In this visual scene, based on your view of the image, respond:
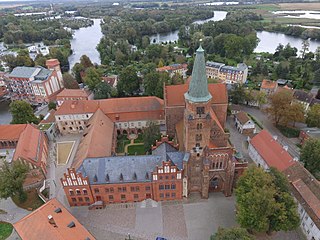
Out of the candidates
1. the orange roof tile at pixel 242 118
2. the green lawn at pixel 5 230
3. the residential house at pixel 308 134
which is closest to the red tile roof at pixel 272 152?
the orange roof tile at pixel 242 118

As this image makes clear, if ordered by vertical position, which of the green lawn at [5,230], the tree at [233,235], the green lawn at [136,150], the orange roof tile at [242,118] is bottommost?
the green lawn at [136,150]

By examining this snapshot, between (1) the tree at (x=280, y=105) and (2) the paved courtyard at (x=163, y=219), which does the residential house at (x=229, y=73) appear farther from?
(2) the paved courtyard at (x=163, y=219)

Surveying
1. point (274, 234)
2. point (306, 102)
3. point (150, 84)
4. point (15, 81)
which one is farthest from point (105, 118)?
point (306, 102)

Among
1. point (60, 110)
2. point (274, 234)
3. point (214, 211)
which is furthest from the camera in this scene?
point (60, 110)

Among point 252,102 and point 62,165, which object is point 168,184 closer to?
point 62,165

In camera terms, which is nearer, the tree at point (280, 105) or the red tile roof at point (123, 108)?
the tree at point (280, 105)

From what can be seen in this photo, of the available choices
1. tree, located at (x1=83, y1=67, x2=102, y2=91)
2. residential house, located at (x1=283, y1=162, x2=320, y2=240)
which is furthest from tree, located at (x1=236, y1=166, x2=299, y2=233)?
tree, located at (x1=83, y1=67, x2=102, y2=91)
